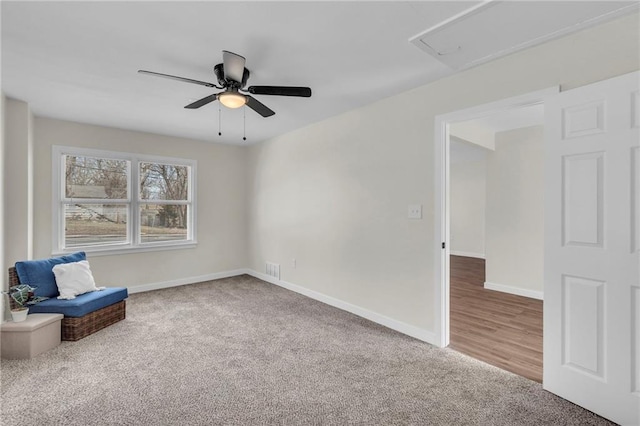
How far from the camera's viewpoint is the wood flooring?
2.56 meters

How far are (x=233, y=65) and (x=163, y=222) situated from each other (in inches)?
145

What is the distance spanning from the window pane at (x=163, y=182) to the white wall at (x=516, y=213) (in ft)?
16.7

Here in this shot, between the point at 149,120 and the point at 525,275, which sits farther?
the point at 525,275

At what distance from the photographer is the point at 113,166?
4.46 meters

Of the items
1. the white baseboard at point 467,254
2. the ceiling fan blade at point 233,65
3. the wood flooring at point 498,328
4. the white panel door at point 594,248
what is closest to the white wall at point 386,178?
the white panel door at point 594,248

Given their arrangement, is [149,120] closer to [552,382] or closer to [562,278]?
[562,278]

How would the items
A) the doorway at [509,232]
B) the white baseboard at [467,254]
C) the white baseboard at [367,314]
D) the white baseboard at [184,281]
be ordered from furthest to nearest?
the white baseboard at [467,254] → the white baseboard at [184,281] → the doorway at [509,232] → the white baseboard at [367,314]

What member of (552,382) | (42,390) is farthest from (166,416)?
(552,382)

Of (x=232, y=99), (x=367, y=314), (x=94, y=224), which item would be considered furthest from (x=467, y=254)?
(x=94, y=224)

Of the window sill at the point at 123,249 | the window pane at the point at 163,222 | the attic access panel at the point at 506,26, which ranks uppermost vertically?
the attic access panel at the point at 506,26

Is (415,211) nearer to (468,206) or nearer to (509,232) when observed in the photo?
(509,232)

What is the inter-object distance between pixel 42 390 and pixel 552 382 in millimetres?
3568

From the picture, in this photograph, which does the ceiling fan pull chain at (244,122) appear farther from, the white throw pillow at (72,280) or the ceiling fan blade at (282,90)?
the white throw pillow at (72,280)

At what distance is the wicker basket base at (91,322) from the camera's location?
2.86 metres
